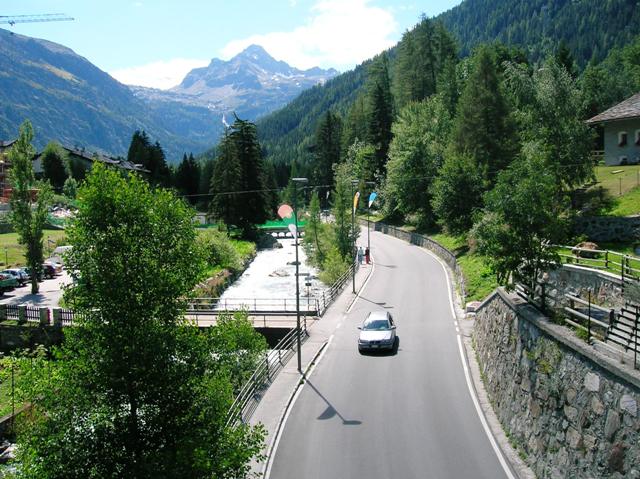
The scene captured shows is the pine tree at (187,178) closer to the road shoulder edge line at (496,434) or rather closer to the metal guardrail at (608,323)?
the road shoulder edge line at (496,434)

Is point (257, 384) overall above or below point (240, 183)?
below

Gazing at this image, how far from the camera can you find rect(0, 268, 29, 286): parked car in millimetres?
46000

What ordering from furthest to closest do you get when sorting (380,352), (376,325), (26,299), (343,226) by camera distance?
(343,226), (26,299), (376,325), (380,352)

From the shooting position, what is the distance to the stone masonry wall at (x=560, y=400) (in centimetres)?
1121

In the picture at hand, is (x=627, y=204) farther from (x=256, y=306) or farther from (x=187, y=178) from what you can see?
(x=187, y=178)

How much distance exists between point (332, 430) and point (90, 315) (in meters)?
9.29

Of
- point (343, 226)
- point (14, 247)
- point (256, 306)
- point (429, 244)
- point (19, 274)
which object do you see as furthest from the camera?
point (14, 247)

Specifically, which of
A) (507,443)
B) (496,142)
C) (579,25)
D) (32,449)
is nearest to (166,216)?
(32,449)

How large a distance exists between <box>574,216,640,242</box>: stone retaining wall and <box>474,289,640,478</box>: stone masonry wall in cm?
1307

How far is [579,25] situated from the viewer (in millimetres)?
196375

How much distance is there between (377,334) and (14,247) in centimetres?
4763

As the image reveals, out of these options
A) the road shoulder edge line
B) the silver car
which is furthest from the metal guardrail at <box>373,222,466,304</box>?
the road shoulder edge line

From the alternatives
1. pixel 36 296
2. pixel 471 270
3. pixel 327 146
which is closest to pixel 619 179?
pixel 471 270

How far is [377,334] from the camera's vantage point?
26141 mm
